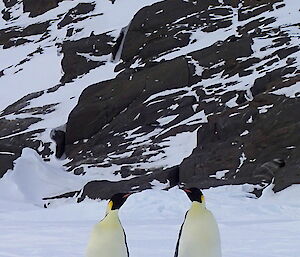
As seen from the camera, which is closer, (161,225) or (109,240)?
(109,240)

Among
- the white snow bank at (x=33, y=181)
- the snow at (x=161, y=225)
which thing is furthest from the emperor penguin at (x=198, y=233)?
the white snow bank at (x=33, y=181)

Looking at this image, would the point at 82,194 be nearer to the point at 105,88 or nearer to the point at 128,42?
the point at 105,88

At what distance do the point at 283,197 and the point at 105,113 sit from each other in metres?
19.4

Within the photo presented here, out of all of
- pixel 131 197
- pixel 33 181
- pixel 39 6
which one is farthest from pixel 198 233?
pixel 39 6

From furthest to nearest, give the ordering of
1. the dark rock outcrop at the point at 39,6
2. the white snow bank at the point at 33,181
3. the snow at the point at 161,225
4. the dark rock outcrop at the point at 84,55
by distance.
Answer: the dark rock outcrop at the point at 39,6 < the dark rock outcrop at the point at 84,55 < the white snow bank at the point at 33,181 < the snow at the point at 161,225

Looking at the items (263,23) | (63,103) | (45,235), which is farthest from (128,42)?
(45,235)

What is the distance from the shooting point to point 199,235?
19.2 feet

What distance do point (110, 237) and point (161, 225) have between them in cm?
644

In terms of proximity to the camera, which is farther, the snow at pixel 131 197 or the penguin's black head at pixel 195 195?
the snow at pixel 131 197

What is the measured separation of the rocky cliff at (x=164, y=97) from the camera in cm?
2192

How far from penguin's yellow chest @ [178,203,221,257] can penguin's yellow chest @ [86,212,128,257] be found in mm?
735

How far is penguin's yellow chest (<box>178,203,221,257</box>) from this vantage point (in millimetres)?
5867

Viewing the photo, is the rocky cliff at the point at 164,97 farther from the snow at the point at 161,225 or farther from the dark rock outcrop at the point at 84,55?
the snow at the point at 161,225

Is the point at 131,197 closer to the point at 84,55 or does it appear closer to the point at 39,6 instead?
the point at 84,55
